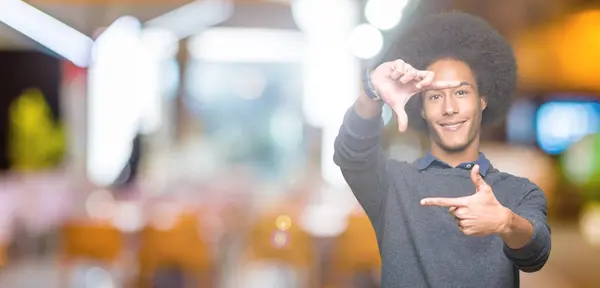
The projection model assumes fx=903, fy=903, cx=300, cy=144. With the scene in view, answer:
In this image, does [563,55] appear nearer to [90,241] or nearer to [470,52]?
[90,241]

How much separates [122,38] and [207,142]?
9.92 ft

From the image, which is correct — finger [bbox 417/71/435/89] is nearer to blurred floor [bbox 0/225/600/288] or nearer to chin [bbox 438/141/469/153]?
chin [bbox 438/141/469/153]

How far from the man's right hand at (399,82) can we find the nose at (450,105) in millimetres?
42

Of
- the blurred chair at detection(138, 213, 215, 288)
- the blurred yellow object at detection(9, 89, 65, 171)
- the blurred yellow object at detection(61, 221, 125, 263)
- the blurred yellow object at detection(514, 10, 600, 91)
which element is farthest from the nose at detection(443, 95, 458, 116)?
the blurred yellow object at detection(9, 89, 65, 171)

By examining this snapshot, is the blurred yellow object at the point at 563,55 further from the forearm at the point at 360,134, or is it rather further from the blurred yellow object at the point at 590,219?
the forearm at the point at 360,134

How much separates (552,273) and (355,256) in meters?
2.79

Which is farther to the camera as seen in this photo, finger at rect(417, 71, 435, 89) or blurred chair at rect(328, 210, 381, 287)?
blurred chair at rect(328, 210, 381, 287)

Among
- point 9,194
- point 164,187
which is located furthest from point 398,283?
point 9,194

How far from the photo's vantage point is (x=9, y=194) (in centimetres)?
718

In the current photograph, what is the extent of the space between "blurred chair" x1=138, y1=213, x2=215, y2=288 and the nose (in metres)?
3.89

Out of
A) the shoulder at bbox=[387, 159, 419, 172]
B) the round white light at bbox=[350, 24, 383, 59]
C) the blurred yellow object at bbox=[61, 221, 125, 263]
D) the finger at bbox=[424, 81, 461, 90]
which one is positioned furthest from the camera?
the blurred yellow object at bbox=[61, 221, 125, 263]

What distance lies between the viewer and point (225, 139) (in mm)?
10172

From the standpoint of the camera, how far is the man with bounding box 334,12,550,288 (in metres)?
1.06

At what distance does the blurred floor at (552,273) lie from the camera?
6039mm
